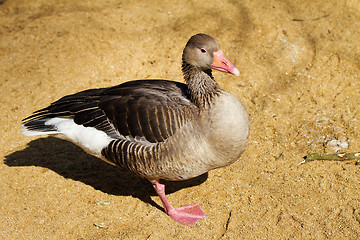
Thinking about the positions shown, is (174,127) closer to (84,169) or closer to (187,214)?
(187,214)

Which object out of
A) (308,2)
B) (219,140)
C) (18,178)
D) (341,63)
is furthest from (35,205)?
(308,2)

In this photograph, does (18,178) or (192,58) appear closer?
(192,58)

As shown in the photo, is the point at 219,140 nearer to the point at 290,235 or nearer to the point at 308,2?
the point at 290,235

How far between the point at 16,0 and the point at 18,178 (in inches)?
Result: 207

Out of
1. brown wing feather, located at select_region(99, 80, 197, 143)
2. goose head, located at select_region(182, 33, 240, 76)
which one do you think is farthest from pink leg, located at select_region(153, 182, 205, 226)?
goose head, located at select_region(182, 33, 240, 76)

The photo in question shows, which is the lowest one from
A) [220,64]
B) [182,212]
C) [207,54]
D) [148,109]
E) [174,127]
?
[182,212]

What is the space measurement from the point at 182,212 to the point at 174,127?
1148 mm

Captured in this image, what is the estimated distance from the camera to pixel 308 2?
25.7ft

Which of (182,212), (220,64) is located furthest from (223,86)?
(182,212)

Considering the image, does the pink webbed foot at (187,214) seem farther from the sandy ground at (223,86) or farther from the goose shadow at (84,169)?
the goose shadow at (84,169)

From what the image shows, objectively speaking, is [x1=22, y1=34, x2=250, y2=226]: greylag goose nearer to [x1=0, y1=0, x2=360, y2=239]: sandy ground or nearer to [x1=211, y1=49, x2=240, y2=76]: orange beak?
[x1=211, y1=49, x2=240, y2=76]: orange beak

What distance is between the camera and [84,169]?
18.3ft

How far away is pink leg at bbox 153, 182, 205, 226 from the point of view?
14.9 feet

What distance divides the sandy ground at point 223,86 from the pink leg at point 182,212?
85 mm
